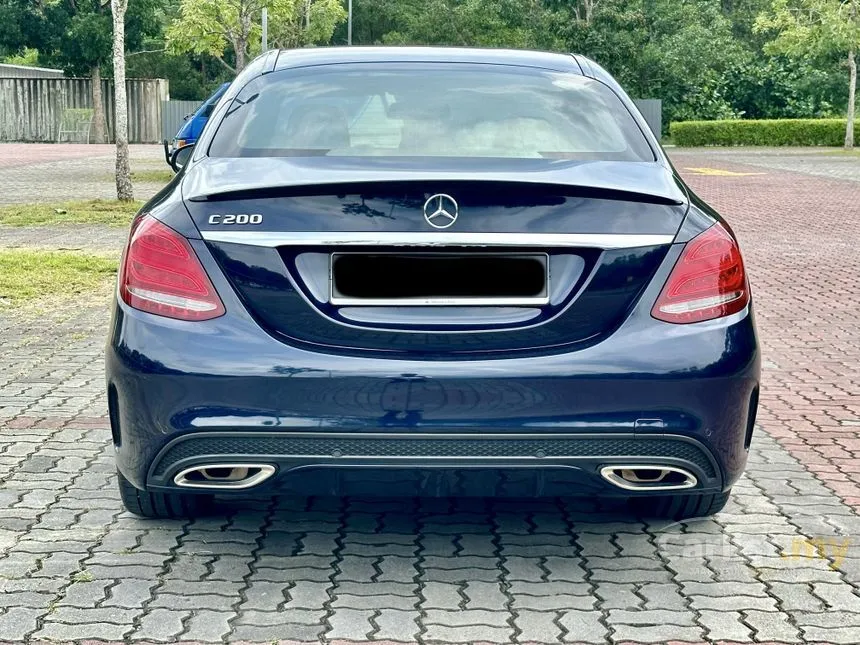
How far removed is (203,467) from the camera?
3.89 metres

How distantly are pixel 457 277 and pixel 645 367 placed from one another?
0.56 meters

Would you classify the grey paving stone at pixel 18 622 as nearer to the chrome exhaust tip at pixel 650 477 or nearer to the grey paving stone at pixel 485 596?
the grey paving stone at pixel 485 596

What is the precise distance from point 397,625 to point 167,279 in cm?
113

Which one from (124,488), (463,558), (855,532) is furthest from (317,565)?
(855,532)

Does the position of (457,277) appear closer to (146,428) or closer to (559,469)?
(559,469)

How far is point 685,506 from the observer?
470 cm

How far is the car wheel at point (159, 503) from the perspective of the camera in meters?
4.56

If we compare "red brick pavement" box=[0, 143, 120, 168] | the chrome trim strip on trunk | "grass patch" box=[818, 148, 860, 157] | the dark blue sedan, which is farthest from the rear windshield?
"grass patch" box=[818, 148, 860, 157]

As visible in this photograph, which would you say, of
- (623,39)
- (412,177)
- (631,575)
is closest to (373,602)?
(631,575)

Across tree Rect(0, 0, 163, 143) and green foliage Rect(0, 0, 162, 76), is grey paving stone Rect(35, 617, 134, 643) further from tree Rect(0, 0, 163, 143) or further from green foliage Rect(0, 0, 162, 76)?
tree Rect(0, 0, 163, 143)

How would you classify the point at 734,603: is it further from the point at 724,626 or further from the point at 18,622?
the point at 18,622

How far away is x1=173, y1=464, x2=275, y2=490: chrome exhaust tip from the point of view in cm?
390

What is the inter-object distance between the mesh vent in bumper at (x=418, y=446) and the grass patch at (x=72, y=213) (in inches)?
506

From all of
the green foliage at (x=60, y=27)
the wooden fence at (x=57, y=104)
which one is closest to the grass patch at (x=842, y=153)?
the green foliage at (x=60, y=27)
